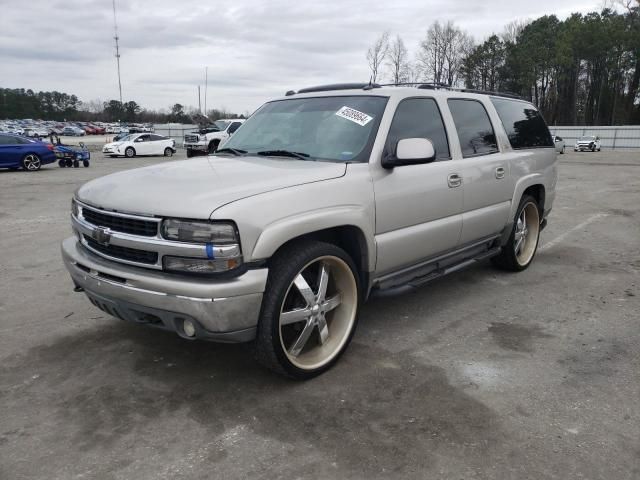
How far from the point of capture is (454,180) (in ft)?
14.1

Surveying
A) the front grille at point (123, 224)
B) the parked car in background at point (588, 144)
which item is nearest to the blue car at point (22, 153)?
the front grille at point (123, 224)

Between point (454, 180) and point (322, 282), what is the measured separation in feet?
5.38

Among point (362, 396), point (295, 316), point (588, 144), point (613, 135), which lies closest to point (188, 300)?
point (295, 316)

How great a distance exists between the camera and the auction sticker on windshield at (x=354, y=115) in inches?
150

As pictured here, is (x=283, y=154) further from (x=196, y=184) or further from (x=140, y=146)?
(x=140, y=146)

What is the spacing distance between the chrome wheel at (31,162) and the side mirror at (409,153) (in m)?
19.6

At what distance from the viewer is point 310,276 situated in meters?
3.41

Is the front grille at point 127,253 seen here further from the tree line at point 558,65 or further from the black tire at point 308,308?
the tree line at point 558,65

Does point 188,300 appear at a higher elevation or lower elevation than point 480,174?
lower

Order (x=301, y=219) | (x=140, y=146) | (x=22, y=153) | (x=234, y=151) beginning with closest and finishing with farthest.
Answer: (x=301, y=219) < (x=234, y=151) < (x=22, y=153) < (x=140, y=146)

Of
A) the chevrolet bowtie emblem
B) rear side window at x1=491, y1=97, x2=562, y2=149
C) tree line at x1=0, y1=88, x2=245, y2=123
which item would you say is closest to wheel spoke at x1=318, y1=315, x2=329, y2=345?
the chevrolet bowtie emblem

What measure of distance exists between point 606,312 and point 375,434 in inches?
→ 115

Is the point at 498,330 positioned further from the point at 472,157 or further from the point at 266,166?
the point at 266,166

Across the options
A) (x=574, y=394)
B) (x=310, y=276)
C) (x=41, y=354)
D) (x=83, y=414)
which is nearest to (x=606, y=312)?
(x=574, y=394)
